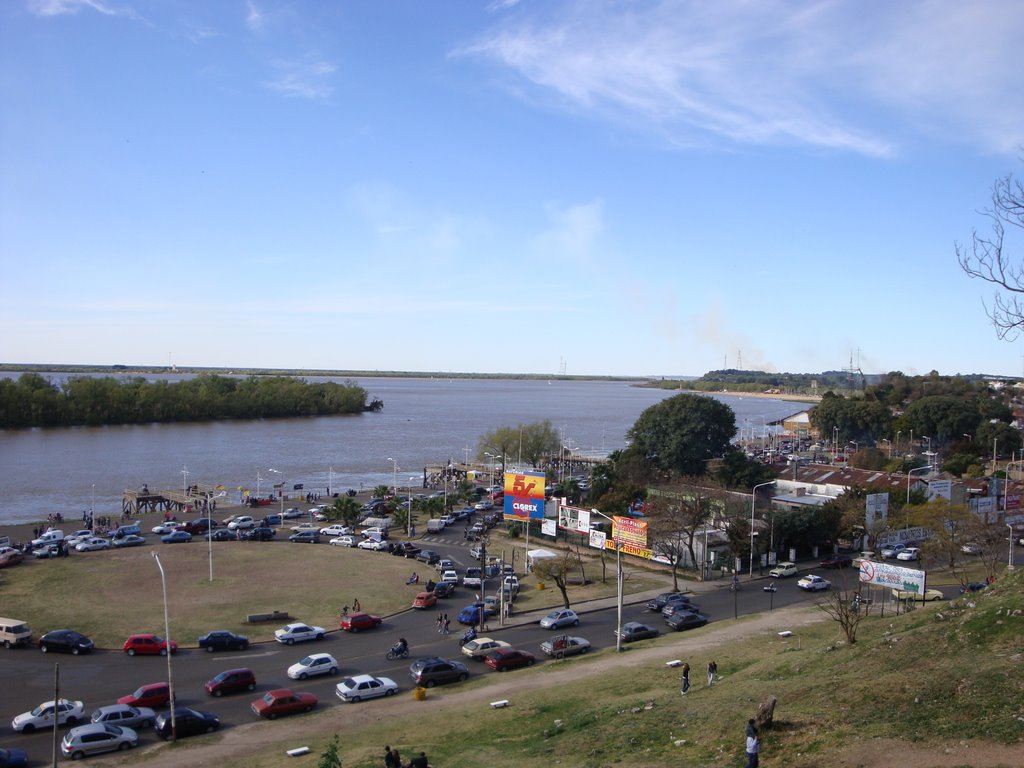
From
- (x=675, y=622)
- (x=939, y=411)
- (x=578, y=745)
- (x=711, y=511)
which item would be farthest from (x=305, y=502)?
(x=939, y=411)

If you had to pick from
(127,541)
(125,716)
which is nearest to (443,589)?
(125,716)

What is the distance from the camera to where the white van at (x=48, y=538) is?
4004cm

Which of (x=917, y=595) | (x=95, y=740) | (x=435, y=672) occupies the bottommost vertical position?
(x=435, y=672)

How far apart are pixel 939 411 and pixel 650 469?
4108 centimetres

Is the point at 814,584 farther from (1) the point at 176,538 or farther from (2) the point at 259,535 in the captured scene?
(1) the point at 176,538

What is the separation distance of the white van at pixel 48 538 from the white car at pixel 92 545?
1.98 metres

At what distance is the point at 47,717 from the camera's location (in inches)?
728

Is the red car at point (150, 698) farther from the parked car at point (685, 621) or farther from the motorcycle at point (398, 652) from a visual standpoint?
the parked car at point (685, 621)

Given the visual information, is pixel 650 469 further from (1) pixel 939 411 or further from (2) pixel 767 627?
(1) pixel 939 411

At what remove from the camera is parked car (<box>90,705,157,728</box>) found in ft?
59.8

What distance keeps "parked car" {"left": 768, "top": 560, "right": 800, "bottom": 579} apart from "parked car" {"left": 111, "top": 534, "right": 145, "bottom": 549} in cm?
3261

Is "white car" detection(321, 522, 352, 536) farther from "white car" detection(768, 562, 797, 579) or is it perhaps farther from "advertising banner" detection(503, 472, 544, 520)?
"white car" detection(768, 562, 797, 579)

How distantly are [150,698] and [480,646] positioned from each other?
989cm

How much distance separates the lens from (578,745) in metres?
15.2
